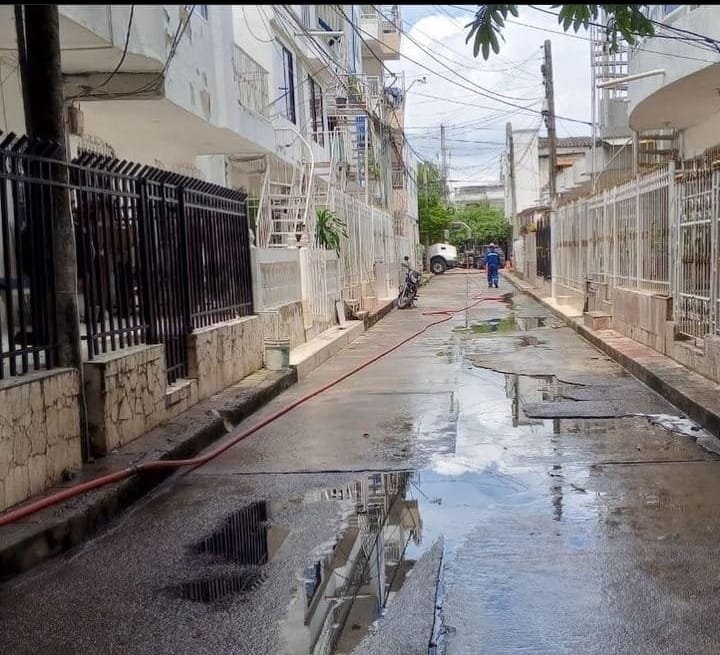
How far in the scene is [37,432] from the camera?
5.76 meters

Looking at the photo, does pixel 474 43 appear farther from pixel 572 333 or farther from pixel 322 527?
pixel 572 333

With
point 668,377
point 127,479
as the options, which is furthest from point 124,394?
point 668,377

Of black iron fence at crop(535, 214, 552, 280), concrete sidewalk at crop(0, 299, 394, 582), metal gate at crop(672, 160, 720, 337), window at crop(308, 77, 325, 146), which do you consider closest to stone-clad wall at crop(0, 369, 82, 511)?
concrete sidewalk at crop(0, 299, 394, 582)

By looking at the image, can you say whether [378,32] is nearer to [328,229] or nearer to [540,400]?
[328,229]

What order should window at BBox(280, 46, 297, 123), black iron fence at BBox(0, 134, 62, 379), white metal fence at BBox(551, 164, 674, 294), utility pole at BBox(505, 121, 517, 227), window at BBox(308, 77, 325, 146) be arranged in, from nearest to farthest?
black iron fence at BBox(0, 134, 62, 379)
white metal fence at BBox(551, 164, 674, 294)
window at BBox(280, 46, 297, 123)
window at BBox(308, 77, 325, 146)
utility pole at BBox(505, 121, 517, 227)

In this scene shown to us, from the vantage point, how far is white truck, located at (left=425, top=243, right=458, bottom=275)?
58250mm

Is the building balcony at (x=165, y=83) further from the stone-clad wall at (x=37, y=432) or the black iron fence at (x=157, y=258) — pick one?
the stone-clad wall at (x=37, y=432)

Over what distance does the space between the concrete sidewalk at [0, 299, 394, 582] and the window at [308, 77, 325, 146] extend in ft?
47.8

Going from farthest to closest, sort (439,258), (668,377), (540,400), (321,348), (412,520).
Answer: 1. (439,258)
2. (321,348)
3. (668,377)
4. (540,400)
5. (412,520)

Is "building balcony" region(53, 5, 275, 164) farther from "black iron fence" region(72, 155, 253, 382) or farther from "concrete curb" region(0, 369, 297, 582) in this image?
"concrete curb" region(0, 369, 297, 582)

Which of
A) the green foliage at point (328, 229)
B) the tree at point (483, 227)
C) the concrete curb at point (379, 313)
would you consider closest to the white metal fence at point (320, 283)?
the green foliage at point (328, 229)

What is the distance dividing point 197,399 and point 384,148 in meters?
28.4

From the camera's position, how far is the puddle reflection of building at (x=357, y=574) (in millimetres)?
3881

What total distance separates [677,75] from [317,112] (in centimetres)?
1335
